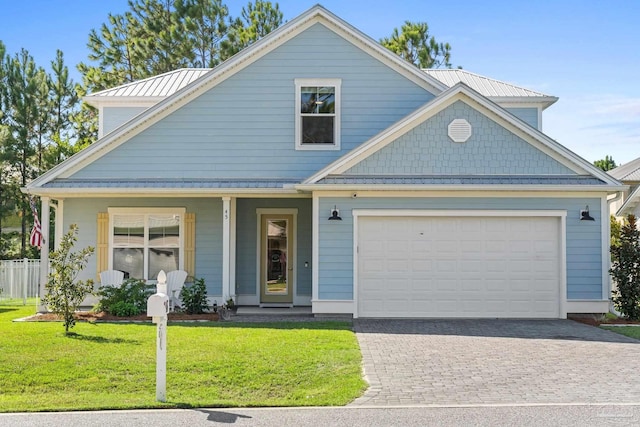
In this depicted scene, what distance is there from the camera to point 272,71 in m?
16.5

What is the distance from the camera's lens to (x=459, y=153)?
14.5 meters

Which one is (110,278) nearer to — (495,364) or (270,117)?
(270,117)

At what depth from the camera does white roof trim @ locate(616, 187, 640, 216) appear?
86.4 ft

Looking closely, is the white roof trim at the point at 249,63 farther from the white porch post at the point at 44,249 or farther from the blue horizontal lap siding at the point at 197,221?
the blue horizontal lap siding at the point at 197,221

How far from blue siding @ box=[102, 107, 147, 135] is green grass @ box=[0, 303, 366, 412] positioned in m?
8.07

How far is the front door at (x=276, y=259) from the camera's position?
56.8 feet

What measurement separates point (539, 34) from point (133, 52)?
21.9 metres

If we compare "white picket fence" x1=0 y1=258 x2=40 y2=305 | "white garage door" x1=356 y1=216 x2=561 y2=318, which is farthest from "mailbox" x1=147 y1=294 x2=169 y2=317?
"white picket fence" x1=0 y1=258 x2=40 y2=305

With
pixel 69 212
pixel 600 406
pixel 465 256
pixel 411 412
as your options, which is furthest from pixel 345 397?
pixel 69 212

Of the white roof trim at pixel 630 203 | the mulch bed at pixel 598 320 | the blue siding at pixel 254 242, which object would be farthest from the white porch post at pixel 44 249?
the white roof trim at pixel 630 203

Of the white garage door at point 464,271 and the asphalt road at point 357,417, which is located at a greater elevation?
the white garage door at point 464,271

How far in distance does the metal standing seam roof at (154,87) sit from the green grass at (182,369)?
8.72 meters

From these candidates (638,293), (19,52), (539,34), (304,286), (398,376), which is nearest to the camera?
(398,376)

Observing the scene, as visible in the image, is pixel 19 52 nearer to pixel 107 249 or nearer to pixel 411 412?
pixel 107 249
